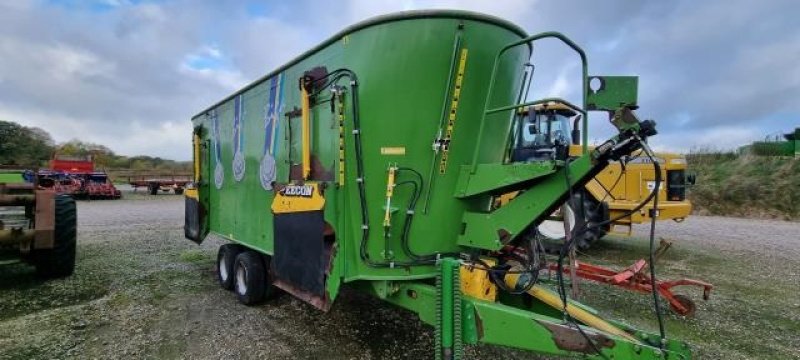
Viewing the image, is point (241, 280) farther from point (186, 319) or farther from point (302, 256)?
point (302, 256)

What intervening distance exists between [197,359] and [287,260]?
1.15m

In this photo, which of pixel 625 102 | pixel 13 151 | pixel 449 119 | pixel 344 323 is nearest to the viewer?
pixel 625 102

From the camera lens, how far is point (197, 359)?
12.6 ft

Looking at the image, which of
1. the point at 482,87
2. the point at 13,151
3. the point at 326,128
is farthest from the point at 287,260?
the point at 13,151

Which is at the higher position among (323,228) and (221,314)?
(323,228)

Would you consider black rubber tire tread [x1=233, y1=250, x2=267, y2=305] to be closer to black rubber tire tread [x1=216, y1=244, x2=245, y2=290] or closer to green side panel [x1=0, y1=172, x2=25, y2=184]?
black rubber tire tread [x1=216, y1=244, x2=245, y2=290]

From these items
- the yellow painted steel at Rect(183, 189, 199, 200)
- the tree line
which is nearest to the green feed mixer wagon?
the yellow painted steel at Rect(183, 189, 199, 200)

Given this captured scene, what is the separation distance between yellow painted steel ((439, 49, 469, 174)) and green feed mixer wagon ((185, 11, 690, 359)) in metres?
0.01

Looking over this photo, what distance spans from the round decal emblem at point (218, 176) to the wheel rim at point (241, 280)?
1523 millimetres

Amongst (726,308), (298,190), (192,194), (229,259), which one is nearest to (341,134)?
(298,190)

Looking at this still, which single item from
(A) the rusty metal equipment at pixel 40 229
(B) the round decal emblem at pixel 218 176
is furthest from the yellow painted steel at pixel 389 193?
(A) the rusty metal equipment at pixel 40 229

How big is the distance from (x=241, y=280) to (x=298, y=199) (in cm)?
210

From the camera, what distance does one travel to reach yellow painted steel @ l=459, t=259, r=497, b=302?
324 centimetres

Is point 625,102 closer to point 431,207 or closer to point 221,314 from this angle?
point 431,207
